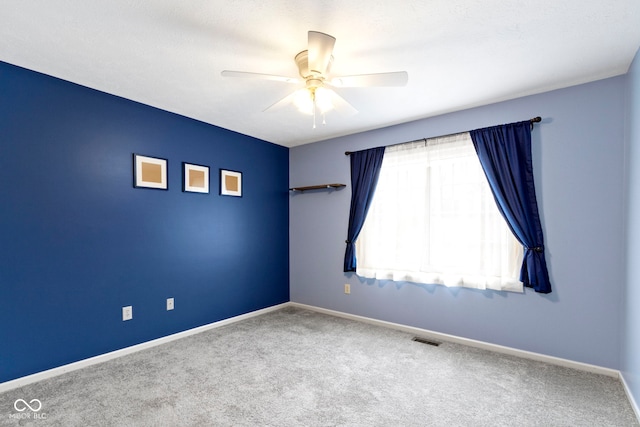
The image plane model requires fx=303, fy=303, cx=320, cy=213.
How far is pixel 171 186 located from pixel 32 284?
4.65ft

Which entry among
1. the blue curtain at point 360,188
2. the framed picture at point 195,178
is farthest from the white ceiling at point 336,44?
the blue curtain at point 360,188

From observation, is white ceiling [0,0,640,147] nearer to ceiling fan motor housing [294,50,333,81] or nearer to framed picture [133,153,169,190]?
ceiling fan motor housing [294,50,333,81]

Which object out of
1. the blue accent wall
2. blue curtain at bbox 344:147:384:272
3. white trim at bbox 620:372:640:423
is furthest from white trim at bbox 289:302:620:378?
the blue accent wall

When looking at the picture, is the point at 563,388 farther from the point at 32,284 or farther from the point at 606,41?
the point at 32,284

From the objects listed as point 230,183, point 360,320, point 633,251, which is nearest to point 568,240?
point 633,251

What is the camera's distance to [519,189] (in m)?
2.80

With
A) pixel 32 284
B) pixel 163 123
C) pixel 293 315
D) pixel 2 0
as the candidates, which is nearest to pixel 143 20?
pixel 2 0

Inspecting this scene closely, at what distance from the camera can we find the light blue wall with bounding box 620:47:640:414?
205cm

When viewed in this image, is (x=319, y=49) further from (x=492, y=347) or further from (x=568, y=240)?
(x=492, y=347)

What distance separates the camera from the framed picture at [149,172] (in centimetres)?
302

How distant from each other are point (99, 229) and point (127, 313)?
851 mm

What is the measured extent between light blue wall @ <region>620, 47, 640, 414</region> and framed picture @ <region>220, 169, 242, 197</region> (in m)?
3.78

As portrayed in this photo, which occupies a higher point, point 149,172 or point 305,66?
point 305,66

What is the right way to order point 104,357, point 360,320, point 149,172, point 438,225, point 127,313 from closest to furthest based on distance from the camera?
point 104,357
point 127,313
point 149,172
point 438,225
point 360,320
